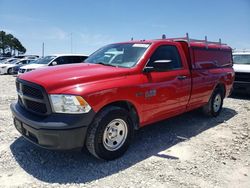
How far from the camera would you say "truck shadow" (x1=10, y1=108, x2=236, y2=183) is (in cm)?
347

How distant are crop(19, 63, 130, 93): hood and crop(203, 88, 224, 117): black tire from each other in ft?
10.5

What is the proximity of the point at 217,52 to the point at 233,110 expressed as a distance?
2.01m

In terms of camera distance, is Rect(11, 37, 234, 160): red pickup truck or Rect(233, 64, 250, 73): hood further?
Rect(233, 64, 250, 73): hood

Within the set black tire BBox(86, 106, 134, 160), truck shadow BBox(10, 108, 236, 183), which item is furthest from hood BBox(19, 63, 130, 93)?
truck shadow BBox(10, 108, 236, 183)

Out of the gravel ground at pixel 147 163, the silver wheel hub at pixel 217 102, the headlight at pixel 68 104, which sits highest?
the headlight at pixel 68 104

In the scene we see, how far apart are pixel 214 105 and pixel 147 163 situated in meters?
3.46

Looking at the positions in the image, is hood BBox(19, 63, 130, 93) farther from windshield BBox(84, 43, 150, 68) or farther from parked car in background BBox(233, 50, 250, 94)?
parked car in background BBox(233, 50, 250, 94)

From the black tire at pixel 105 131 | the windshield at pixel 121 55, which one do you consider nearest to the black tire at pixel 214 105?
the windshield at pixel 121 55

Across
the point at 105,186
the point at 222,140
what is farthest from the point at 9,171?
the point at 222,140

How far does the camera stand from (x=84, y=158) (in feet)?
13.0

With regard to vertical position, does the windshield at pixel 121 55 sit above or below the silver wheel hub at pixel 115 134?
above

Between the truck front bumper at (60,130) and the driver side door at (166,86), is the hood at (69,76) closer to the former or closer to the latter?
the truck front bumper at (60,130)

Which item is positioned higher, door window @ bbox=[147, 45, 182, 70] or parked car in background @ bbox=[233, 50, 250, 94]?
door window @ bbox=[147, 45, 182, 70]

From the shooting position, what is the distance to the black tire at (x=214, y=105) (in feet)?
21.0
